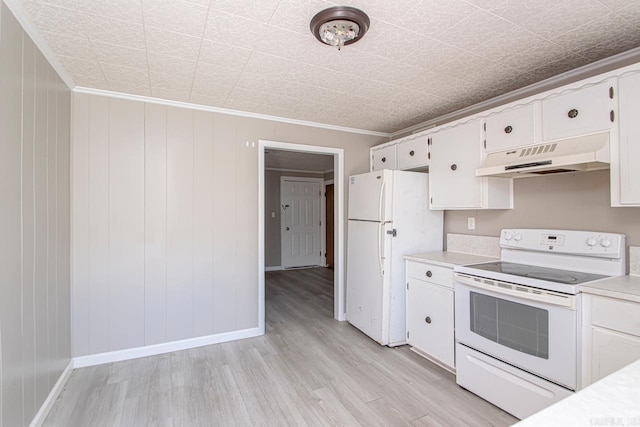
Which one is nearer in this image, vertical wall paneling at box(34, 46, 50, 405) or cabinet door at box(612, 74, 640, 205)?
cabinet door at box(612, 74, 640, 205)

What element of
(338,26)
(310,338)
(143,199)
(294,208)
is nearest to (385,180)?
(338,26)

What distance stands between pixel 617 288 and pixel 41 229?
334cm

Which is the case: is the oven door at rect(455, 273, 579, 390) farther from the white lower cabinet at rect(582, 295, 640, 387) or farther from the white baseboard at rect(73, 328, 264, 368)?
the white baseboard at rect(73, 328, 264, 368)

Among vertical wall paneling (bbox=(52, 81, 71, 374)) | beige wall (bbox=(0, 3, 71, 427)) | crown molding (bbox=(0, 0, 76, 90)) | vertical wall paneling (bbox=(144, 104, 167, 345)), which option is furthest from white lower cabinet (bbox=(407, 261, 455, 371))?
crown molding (bbox=(0, 0, 76, 90))

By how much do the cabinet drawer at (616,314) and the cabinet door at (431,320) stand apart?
93 cm

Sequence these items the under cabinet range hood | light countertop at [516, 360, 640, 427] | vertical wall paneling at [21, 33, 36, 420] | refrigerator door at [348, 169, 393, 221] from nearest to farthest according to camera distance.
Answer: light countertop at [516, 360, 640, 427]
vertical wall paneling at [21, 33, 36, 420]
the under cabinet range hood
refrigerator door at [348, 169, 393, 221]

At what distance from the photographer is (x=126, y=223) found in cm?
273

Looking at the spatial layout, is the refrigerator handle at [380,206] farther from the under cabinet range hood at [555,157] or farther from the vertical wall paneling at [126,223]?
the vertical wall paneling at [126,223]

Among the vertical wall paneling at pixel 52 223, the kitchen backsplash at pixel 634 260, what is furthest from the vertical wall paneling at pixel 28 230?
the kitchen backsplash at pixel 634 260

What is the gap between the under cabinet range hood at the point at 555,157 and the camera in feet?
5.84

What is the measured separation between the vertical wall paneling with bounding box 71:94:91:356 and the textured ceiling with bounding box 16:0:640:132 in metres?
0.32

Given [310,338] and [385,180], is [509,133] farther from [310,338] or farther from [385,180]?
[310,338]

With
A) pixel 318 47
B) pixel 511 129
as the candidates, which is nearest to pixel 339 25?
pixel 318 47

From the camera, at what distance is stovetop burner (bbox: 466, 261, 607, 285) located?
5.94ft
